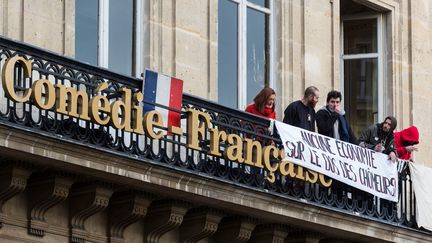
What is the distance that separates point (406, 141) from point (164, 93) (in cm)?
513

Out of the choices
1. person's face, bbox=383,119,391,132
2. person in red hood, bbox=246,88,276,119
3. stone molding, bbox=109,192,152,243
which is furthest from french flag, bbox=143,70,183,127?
person's face, bbox=383,119,391,132

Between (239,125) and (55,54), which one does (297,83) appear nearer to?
(239,125)

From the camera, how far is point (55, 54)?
68.0 feet

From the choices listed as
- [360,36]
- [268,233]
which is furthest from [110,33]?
[360,36]

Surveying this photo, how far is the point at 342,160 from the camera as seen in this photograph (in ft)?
79.8

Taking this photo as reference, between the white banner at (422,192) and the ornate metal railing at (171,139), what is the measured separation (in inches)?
3.8

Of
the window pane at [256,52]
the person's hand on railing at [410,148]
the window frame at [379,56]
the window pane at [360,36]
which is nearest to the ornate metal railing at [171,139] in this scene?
the person's hand on railing at [410,148]

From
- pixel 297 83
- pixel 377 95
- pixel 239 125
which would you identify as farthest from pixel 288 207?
pixel 377 95

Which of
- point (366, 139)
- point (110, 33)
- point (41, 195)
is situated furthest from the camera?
point (366, 139)

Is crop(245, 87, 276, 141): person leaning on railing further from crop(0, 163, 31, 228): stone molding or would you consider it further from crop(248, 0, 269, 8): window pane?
crop(0, 163, 31, 228): stone molding

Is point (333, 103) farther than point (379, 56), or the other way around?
point (379, 56)

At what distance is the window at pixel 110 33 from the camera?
894 inches

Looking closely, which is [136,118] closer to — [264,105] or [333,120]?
[264,105]

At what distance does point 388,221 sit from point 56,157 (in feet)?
20.3
